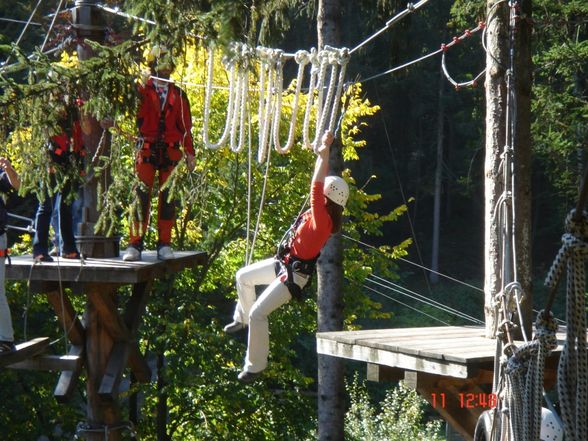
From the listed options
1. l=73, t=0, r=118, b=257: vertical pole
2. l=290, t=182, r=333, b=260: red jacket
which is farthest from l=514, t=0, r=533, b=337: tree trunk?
l=73, t=0, r=118, b=257: vertical pole

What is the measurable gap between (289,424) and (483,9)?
17.4 ft

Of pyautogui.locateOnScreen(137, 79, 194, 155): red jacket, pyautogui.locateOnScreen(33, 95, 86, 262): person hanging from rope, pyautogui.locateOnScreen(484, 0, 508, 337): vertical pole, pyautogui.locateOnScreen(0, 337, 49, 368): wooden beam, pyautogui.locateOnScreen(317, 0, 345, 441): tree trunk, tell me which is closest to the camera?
pyautogui.locateOnScreen(33, 95, 86, 262): person hanging from rope

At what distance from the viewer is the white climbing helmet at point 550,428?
18.8 ft

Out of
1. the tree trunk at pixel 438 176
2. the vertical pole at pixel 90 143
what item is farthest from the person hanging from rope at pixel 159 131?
the tree trunk at pixel 438 176

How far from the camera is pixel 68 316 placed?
8422 mm

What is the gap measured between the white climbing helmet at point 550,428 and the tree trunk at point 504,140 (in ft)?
2.66

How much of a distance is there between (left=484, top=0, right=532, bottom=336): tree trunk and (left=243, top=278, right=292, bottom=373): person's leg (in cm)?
141

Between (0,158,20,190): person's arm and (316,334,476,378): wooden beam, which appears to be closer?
(316,334,476,378): wooden beam

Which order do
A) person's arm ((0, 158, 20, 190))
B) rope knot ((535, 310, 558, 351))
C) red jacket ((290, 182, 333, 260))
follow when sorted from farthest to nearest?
1. person's arm ((0, 158, 20, 190))
2. red jacket ((290, 182, 333, 260))
3. rope knot ((535, 310, 558, 351))

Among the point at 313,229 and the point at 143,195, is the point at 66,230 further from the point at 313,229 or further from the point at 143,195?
the point at 313,229

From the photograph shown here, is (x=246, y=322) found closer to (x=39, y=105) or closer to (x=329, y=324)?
(x=39, y=105)

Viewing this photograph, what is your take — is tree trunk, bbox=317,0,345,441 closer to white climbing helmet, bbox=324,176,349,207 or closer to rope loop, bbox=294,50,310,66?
rope loop, bbox=294,50,310,66

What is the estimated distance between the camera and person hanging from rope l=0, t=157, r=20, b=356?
7000 mm
